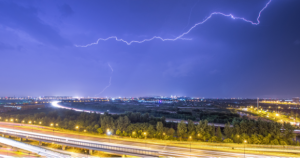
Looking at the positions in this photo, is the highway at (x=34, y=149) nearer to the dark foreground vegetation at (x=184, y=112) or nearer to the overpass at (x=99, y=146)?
the overpass at (x=99, y=146)

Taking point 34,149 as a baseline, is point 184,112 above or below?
below

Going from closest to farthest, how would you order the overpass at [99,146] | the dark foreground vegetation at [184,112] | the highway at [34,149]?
the highway at [34,149], the overpass at [99,146], the dark foreground vegetation at [184,112]

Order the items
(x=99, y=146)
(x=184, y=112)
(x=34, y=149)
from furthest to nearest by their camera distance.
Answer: (x=184, y=112) < (x=99, y=146) < (x=34, y=149)

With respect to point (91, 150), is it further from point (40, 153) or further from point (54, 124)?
point (54, 124)

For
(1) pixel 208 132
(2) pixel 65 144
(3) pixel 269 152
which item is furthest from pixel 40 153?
(3) pixel 269 152

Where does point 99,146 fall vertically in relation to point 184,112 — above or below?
above

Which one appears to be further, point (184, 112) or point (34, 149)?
point (184, 112)

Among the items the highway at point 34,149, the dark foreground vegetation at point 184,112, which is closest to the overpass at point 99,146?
the highway at point 34,149

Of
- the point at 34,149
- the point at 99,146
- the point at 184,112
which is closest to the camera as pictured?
the point at 34,149

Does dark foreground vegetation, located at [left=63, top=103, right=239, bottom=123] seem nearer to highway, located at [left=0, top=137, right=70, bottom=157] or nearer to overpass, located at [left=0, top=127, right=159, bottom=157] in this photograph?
overpass, located at [left=0, top=127, right=159, bottom=157]

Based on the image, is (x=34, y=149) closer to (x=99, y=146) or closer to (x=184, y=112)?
(x=99, y=146)

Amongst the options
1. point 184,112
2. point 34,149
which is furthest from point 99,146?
point 184,112

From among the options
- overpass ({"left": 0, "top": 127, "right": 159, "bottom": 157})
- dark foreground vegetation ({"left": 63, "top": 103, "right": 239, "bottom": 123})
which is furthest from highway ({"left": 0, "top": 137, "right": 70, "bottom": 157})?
dark foreground vegetation ({"left": 63, "top": 103, "right": 239, "bottom": 123})
